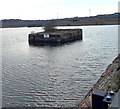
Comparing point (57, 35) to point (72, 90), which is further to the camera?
point (57, 35)

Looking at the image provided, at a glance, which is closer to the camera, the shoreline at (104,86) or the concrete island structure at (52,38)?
the shoreline at (104,86)

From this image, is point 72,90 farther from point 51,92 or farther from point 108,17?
point 108,17

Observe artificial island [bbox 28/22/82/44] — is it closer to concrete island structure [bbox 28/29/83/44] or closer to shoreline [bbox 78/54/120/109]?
concrete island structure [bbox 28/29/83/44]

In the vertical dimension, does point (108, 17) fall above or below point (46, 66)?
above

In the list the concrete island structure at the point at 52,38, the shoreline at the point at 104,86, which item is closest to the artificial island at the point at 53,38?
the concrete island structure at the point at 52,38

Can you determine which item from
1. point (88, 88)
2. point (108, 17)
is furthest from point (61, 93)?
point (108, 17)

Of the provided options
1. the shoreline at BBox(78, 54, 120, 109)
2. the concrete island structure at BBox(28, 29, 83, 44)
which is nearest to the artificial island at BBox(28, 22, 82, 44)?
the concrete island structure at BBox(28, 29, 83, 44)

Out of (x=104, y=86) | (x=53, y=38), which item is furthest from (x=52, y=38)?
(x=104, y=86)

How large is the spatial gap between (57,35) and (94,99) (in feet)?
163

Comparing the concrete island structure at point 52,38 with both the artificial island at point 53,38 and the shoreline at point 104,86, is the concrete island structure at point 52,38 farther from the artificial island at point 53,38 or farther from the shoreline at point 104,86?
the shoreline at point 104,86

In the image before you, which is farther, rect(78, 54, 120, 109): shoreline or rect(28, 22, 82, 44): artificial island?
rect(28, 22, 82, 44): artificial island

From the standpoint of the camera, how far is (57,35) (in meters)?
57.3

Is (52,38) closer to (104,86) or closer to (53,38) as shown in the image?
(53,38)

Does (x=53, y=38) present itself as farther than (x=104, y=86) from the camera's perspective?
Yes
